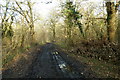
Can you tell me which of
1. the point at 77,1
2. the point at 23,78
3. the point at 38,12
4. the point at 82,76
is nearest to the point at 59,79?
the point at 82,76

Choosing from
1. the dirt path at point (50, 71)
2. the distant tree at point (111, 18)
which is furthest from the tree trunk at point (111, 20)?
the dirt path at point (50, 71)

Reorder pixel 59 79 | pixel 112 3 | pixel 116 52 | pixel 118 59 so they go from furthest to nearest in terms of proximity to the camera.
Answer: pixel 112 3, pixel 116 52, pixel 118 59, pixel 59 79

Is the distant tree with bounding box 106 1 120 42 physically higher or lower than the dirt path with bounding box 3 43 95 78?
higher

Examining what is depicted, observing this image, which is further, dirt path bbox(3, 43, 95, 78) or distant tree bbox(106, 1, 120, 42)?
distant tree bbox(106, 1, 120, 42)

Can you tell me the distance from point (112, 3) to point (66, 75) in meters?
9.00

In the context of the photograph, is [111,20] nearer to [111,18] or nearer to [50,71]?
[111,18]

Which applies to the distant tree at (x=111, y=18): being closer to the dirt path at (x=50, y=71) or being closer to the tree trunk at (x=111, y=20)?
the tree trunk at (x=111, y=20)

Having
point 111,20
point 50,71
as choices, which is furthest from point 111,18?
point 50,71

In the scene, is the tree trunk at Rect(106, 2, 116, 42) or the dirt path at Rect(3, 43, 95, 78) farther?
the tree trunk at Rect(106, 2, 116, 42)

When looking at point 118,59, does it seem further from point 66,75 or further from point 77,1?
point 77,1

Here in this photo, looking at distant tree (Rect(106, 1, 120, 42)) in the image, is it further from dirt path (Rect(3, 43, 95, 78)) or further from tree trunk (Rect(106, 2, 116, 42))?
dirt path (Rect(3, 43, 95, 78))

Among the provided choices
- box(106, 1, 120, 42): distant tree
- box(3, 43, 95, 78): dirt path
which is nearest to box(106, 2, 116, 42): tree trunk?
box(106, 1, 120, 42): distant tree

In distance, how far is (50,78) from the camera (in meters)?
7.13

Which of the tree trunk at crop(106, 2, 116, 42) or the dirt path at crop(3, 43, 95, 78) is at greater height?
the tree trunk at crop(106, 2, 116, 42)
